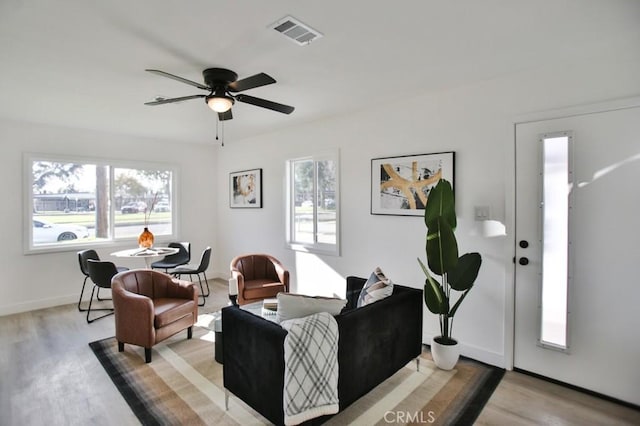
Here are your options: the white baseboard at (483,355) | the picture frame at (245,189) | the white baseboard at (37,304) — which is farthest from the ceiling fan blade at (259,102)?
the white baseboard at (37,304)

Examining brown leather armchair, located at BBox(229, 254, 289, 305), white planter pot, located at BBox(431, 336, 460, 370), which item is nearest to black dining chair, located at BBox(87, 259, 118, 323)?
brown leather armchair, located at BBox(229, 254, 289, 305)

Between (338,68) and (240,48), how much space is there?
2.66 feet

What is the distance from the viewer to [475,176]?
309cm

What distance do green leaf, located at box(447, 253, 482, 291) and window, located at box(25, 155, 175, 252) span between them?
192 inches

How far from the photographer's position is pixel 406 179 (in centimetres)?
352

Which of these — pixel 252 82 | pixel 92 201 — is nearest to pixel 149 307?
pixel 252 82

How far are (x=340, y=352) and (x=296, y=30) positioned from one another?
6.70ft

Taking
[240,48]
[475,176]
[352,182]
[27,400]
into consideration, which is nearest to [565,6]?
[475,176]

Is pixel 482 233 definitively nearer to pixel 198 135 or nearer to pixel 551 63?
pixel 551 63

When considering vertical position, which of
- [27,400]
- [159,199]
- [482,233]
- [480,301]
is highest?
[159,199]

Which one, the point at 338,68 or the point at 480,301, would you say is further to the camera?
the point at 480,301

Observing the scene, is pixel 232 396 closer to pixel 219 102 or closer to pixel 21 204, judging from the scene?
pixel 219 102

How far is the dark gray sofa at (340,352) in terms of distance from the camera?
191 centimetres

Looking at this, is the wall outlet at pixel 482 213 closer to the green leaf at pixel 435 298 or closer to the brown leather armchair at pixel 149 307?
the green leaf at pixel 435 298
